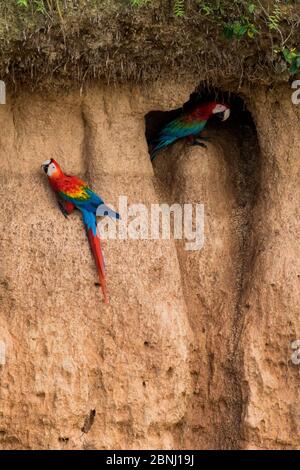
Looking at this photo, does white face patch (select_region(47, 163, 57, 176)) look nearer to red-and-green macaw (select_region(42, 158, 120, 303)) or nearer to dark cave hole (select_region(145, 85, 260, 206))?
red-and-green macaw (select_region(42, 158, 120, 303))

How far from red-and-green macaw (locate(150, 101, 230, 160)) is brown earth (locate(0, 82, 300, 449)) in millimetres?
129

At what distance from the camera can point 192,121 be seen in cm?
671

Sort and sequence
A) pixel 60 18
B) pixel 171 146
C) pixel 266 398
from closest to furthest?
pixel 60 18 → pixel 266 398 → pixel 171 146

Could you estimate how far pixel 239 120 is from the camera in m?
6.93

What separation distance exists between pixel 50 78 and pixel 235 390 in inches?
87.7

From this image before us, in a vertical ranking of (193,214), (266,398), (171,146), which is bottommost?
(266,398)

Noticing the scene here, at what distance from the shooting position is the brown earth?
6191mm

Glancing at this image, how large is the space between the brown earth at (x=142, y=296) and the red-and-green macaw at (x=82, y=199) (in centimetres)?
7

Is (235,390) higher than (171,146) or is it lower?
lower

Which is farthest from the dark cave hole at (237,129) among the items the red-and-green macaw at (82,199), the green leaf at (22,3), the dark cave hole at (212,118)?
the green leaf at (22,3)

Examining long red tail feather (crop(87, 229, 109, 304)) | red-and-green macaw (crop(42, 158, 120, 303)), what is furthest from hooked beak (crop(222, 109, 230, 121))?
long red tail feather (crop(87, 229, 109, 304))

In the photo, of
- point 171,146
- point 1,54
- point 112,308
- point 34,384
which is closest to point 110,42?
point 1,54

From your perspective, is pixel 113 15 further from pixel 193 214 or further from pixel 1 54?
pixel 193 214
